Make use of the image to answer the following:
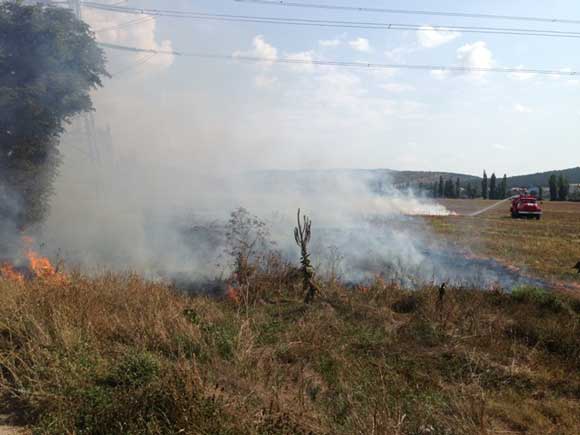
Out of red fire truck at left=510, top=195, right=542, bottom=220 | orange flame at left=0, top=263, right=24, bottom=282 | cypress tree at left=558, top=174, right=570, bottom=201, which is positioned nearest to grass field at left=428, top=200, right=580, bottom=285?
red fire truck at left=510, top=195, right=542, bottom=220

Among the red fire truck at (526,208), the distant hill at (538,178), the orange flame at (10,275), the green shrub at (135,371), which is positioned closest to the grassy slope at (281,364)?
the green shrub at (135,371)

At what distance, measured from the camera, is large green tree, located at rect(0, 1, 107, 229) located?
47.4 ft

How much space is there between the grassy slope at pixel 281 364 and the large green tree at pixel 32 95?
974cm

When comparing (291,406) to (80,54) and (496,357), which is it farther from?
(80,54)

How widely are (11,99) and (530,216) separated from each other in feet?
122

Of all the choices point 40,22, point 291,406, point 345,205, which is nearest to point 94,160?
point 40,22

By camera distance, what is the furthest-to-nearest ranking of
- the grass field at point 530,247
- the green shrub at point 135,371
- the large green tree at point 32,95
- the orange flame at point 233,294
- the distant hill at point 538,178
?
1. the distant hill at point 538,178
2. the large green tree at point 32,95
3. the grass field at point 530,247
4. the orange flame at point 233,294
5. the green shrub at point 135,371

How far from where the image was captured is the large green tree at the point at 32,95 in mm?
14453

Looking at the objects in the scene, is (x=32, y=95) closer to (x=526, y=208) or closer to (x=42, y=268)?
(x=42, y=268)

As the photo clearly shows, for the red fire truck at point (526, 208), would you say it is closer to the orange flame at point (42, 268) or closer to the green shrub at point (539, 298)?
the green shrub at point (539, 298)

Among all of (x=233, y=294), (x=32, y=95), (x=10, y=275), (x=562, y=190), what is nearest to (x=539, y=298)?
(x=233, y=294)

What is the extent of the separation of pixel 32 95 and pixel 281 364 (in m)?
15.2

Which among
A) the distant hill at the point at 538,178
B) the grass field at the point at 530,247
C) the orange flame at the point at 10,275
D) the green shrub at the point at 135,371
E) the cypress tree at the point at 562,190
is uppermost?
the distant hill at the point at 538,178

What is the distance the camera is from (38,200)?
15.1 m
